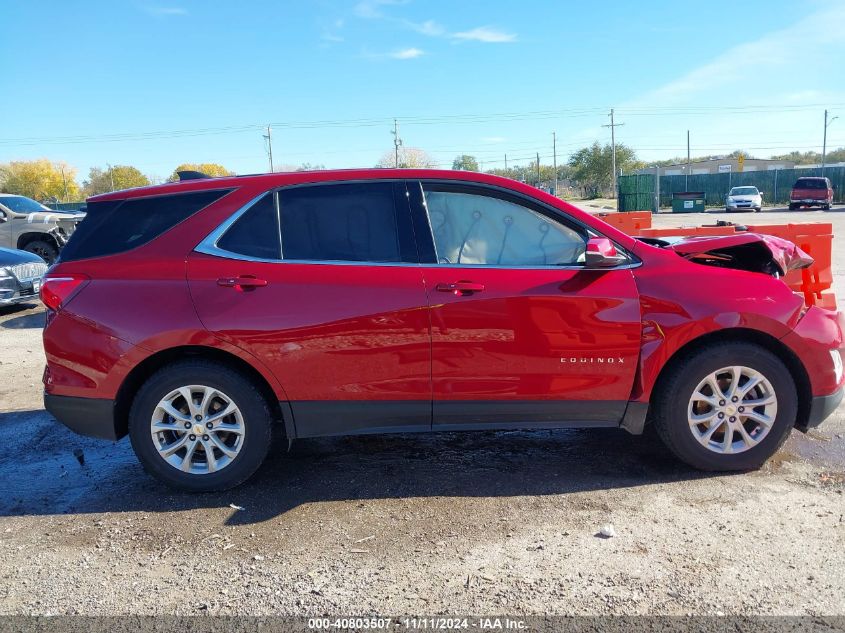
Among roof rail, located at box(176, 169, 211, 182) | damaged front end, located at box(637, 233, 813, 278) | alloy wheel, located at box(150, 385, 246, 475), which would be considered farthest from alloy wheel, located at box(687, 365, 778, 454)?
roof rail, located at box(176, 169, 211, 182)

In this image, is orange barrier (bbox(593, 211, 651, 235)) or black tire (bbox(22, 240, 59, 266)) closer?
orange barrier (bbox(593, 211, 651, 235))

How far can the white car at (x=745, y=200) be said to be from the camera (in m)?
39.5

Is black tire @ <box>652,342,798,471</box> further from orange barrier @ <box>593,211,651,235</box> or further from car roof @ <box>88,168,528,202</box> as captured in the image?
orange barrier @ <box>593,211,651,235</box>

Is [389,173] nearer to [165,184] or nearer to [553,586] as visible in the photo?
[165,184]

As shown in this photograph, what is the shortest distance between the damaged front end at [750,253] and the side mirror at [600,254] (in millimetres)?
599

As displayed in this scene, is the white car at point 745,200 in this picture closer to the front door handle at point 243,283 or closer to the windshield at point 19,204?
the windshield at point 19,204

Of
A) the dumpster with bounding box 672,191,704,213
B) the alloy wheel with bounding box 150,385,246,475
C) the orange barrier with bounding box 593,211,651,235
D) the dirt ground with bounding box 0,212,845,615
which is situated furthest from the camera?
the dumpster with bounding box 672,191,704,213

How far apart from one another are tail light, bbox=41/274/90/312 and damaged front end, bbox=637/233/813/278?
140 inches

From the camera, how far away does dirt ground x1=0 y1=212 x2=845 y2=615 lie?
9.33ft

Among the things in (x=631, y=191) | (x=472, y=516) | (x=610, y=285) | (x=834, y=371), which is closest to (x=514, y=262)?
(x=610, y=285)

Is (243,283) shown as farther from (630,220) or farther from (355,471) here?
(630,220)

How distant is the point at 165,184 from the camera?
13.2 feet

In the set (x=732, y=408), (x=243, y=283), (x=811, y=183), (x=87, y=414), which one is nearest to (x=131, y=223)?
(x=243, y=283)

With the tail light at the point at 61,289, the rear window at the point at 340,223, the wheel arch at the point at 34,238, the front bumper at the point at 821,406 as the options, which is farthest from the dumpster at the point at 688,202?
the tail light at the point at 61,289
